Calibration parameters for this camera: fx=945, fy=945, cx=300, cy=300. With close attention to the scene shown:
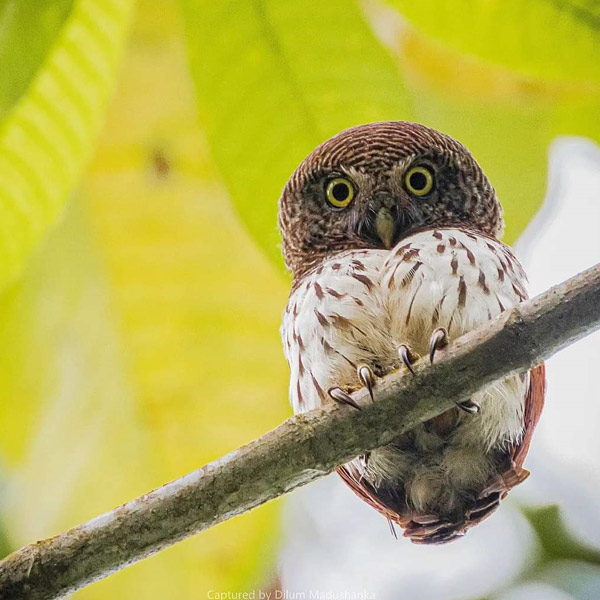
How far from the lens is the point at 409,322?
9.74 ft

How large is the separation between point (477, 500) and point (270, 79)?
144cm

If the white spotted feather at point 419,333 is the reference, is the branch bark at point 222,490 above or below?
above

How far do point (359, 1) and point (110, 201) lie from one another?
30.9 inches

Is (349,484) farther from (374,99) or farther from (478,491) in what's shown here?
(374,99)

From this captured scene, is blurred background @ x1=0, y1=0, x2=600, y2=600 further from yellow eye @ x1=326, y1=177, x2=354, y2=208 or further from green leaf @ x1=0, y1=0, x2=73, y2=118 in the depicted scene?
yellow eye @ x1=326, y1=177, x2=354, y2=208

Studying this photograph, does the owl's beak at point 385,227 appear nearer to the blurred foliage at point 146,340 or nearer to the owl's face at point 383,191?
the owl's face at point 383,191

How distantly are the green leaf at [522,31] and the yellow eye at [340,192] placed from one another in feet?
5.18

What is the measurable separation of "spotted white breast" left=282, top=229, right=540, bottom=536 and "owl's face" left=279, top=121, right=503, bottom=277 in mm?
309

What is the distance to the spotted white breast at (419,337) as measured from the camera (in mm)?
2934

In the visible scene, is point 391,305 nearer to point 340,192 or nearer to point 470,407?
point 470,407

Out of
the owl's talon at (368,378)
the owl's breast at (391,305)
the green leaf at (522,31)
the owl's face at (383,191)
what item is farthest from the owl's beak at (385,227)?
the green leaf at (522,31)

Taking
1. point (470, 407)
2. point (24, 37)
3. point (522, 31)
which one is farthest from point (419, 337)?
point (24, 37)

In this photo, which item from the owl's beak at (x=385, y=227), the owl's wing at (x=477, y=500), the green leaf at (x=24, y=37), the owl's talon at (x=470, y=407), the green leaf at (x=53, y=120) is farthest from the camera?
the owl's beak at (x=385, y=227)

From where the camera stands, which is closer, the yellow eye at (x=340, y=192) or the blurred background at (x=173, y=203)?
the blurred background at (x=173, y=203)
